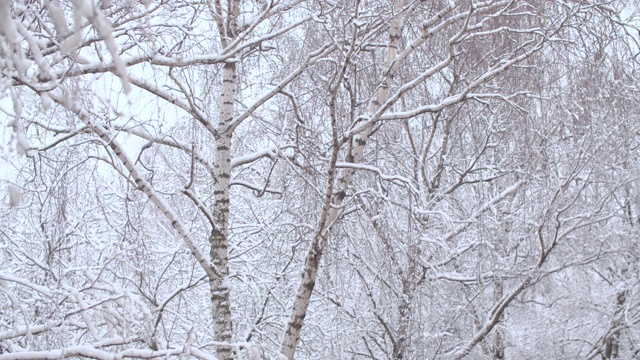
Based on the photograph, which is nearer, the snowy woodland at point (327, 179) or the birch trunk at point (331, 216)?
the snowy woodland at point (327, 179)

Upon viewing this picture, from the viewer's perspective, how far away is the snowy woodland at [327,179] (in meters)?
3.12

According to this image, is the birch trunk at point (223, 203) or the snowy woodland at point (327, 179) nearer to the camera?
the snowy woodland at point (327, 179)

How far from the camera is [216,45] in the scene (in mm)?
4688

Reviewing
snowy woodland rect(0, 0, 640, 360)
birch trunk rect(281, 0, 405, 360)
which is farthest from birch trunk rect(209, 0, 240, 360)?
birch trunk rect(281, 0, 405, 360)

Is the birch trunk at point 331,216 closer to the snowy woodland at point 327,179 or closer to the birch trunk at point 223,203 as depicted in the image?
the snowy woodland at point 327,179

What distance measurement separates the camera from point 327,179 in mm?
3771

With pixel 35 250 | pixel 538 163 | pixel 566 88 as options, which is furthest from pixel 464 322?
pixel 35 250

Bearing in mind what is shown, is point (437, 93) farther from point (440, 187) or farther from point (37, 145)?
point (37, 145)

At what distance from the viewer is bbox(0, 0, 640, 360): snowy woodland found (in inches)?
123

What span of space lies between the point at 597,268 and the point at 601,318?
573 mm

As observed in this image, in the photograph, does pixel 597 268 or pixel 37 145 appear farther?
pixel 597 268

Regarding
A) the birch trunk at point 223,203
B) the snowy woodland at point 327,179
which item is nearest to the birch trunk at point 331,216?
the snowy woodland at point 327,179

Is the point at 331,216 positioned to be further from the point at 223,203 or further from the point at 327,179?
the point at 223,203

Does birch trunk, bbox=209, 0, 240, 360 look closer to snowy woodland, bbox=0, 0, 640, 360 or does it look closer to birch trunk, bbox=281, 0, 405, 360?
snowy woodland, bbox=0, 0, 640, 360
